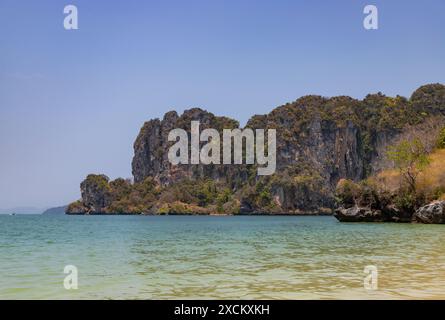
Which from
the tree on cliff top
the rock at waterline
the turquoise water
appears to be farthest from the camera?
the tree on cliff top

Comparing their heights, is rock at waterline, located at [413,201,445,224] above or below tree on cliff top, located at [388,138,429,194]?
below

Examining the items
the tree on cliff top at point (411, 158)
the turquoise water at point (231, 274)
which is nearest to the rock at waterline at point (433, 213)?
the tree on cliff top at point (411, 158)

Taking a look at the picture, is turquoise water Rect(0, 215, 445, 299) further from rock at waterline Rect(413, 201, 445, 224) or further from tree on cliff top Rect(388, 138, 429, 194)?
tree on cliff top Rect(388, 138, 429, 194)

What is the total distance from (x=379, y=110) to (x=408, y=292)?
625 ft

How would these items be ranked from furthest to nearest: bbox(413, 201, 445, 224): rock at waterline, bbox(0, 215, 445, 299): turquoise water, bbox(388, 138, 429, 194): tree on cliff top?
bbox(388, 138, 429, 194): tree on cliff top → bbox(413, 201, 445, 224): rock at waterline → bbox(0, 215, 445, 299): turquoise water

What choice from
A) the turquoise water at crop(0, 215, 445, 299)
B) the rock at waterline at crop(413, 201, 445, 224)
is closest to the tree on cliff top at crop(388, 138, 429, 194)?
the rock at waterline at crop(413, 201, 445, 224)

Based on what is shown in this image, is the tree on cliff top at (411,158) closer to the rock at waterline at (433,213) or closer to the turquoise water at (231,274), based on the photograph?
the rock at waterline at (433,213)

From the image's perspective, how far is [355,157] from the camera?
604 ft

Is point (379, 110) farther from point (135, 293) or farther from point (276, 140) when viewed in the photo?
point (135, 293)

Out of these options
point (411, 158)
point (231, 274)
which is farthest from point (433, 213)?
point (231, 274)

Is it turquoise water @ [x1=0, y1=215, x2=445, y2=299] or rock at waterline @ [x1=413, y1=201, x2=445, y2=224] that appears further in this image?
rock at waterline @ [x1=413, y1=201, x2=445, y2=224]

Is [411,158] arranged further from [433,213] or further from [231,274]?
[231,274]
